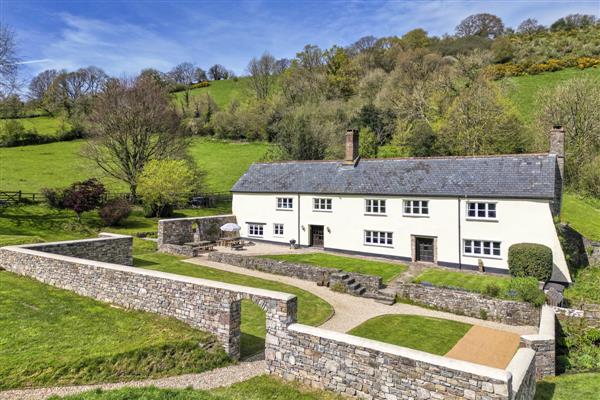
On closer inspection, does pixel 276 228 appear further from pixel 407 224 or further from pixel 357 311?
pixel 357 311

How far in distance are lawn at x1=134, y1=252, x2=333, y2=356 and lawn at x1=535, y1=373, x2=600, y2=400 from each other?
762 centimetres

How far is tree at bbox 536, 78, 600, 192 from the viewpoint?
39.7 m

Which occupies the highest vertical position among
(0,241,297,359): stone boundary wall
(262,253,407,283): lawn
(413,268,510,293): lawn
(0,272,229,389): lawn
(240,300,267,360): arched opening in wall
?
(0,241,297,359): stone boundary wall

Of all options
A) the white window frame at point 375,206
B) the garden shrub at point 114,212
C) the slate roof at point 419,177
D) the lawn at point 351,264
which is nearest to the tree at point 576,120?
the slate roof at point 419,177

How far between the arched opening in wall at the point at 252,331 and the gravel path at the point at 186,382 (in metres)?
0.78

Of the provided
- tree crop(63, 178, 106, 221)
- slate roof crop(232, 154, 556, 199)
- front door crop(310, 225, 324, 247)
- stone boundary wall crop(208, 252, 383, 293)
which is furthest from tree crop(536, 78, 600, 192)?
tree crop(63, 178, 106, 221)

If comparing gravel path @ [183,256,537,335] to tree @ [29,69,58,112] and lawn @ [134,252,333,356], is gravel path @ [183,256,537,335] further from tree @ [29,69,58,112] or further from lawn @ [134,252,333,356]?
tree @ [29,69,58,112]

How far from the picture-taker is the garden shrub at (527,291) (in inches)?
635

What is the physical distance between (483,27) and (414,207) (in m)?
86.2

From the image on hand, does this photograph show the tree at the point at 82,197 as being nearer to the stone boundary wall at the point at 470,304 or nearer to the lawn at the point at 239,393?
the stone boundary wall at the point at 470,304

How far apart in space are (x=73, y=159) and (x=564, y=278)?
194 feet

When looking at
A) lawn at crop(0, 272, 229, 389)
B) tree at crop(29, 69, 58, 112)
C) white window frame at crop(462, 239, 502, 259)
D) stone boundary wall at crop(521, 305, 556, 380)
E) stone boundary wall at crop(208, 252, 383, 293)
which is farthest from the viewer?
tree at crop(29, 69, 58, 112)

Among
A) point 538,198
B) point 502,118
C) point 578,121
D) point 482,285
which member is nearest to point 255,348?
point 482,285

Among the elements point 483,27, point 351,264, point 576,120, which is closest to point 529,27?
point 483,27
